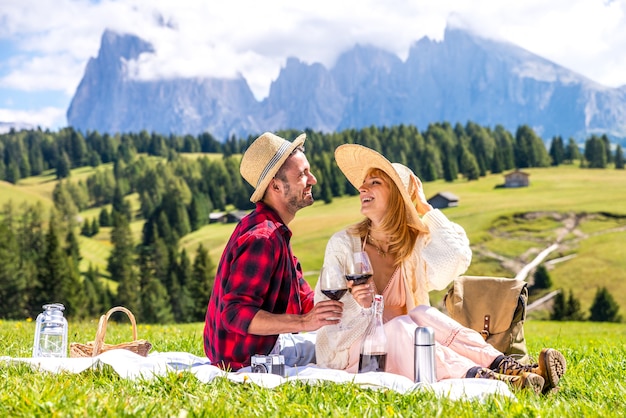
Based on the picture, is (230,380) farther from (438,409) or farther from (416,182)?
(416,182)

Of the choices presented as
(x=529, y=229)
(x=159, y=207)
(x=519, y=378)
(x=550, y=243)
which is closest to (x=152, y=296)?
(x=159, y=207)

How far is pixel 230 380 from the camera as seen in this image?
A: 550 cm

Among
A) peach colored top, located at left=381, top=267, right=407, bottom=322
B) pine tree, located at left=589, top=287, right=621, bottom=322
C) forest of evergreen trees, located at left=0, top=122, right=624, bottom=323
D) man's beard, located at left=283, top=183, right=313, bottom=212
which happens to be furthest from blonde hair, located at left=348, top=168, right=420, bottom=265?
forest of evergreen trees, located at left=0, top=122, right=624, bottom=323

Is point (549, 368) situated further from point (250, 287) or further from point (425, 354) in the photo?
point (250, 287)

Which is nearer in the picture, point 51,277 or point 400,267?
point 400,267

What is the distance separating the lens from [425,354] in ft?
18.7

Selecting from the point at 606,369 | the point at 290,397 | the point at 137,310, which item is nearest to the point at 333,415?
the point at 290,397

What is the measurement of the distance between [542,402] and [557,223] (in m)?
105

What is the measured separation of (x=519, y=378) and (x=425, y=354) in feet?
2.43

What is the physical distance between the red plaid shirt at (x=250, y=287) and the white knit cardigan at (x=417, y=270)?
357 mm

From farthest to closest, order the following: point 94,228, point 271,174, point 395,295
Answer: point 94,228, point 395,295, point 271,174

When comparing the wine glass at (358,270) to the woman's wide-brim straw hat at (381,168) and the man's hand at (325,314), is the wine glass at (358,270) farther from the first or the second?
the woman's wide-brim straw hat at (381,168)

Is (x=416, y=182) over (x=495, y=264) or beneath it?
over

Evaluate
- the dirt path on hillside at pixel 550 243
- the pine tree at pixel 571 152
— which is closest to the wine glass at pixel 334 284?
the dirt path on hillside at pixel 550 243
